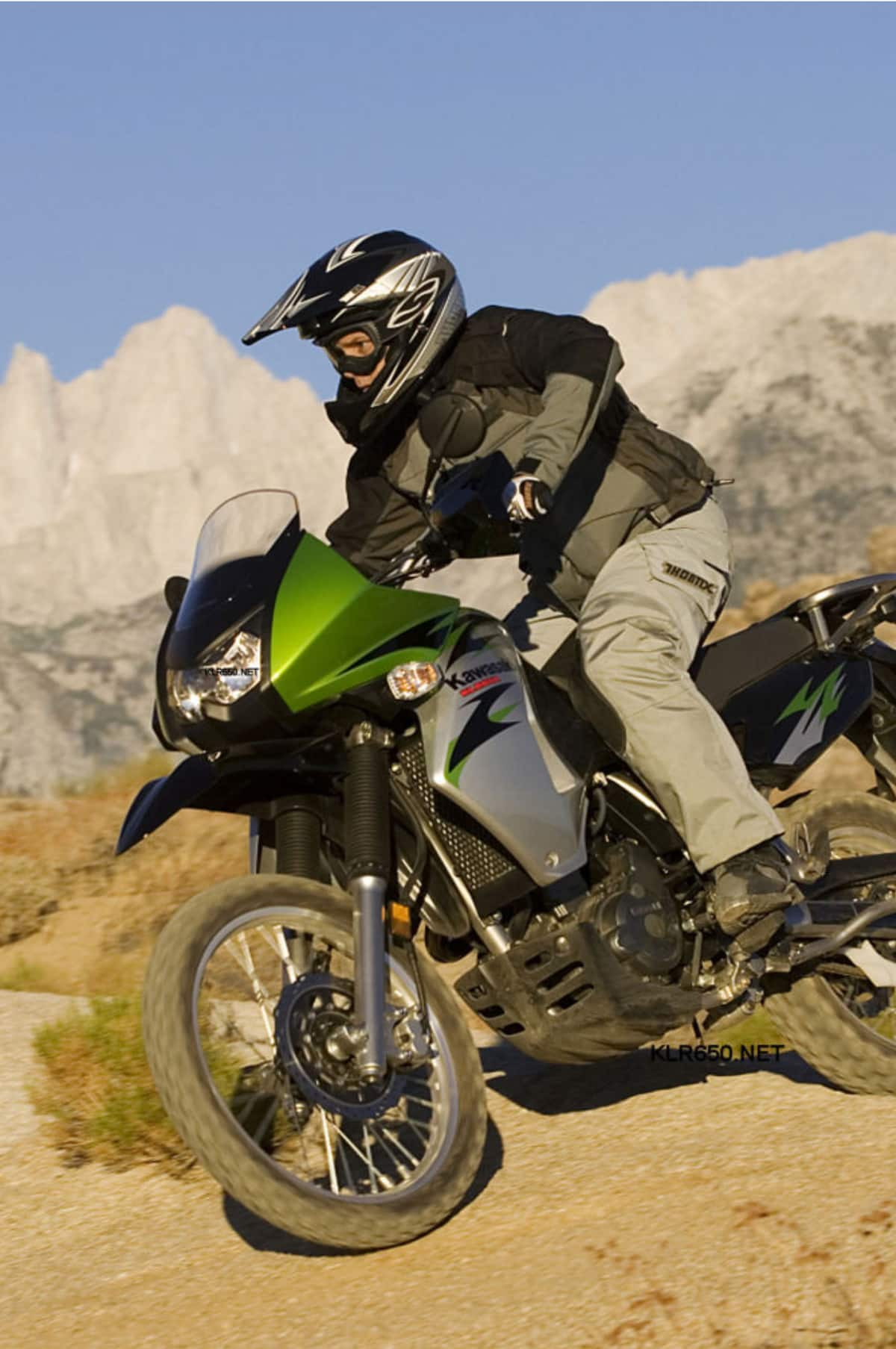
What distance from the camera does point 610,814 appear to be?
564cm

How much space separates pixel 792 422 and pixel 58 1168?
67.5m

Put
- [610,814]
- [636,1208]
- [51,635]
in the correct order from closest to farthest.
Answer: [636,1208] → [610,814] → [51,635]

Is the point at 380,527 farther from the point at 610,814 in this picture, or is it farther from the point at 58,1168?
the point at 58,1168

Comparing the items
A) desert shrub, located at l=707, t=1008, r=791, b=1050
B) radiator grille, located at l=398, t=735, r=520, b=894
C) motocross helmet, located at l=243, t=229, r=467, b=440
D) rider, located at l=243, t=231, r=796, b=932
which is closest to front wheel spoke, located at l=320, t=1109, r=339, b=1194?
radiator grille, located at l=398, t=735, r=520, b=894

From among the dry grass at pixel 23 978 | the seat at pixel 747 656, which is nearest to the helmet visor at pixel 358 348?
the seat at pixel 747 656

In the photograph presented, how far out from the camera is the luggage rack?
609 centimetres

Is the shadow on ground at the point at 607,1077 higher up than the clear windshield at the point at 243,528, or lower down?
lower down

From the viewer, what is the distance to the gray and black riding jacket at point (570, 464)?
5.37 metres

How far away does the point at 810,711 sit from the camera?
242 inches

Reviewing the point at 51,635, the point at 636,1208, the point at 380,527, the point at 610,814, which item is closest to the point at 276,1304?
the point at 636,1208

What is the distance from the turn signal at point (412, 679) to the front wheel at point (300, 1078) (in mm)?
555

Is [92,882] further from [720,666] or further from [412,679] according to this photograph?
[412,679]

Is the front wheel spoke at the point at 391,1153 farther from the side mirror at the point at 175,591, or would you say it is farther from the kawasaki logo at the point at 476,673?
the side mirror at the point at 175,591
